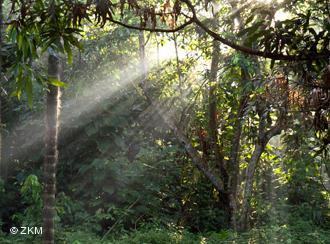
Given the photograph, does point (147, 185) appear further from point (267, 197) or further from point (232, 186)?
point (267, 197)

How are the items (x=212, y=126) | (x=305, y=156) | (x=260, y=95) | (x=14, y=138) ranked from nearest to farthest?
(x=260, y=95)
(x=305, y=156)
(x=212, y=126)
(x=14, y=138)

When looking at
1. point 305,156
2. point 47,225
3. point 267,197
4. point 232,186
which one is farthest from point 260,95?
point 267,197

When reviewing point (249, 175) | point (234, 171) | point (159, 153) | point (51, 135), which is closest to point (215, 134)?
point (234, 171)

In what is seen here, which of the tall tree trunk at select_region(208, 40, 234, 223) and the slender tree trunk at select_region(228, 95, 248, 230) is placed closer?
the tall tree trunk at select_region(208, 40, 234, 223)

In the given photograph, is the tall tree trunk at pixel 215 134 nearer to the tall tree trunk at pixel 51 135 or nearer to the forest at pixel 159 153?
the forest at pixel 159 153

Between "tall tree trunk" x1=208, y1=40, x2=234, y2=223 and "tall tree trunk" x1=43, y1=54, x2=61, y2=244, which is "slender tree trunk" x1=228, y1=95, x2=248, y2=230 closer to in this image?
"tall tree trunk" x1=208, y1=40, x2=234, y2=223

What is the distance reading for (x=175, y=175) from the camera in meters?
10.2

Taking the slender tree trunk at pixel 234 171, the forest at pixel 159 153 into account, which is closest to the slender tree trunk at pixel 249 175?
the forest at pixel 159 153

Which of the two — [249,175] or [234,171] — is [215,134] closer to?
[234,171]

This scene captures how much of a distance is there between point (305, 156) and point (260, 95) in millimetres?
3967

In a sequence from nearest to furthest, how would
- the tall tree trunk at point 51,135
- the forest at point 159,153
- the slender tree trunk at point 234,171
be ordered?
1. the tall tree trunk at point 51,135
2. the forest at point 159,153
3. the slender tree trunk at point 234,171

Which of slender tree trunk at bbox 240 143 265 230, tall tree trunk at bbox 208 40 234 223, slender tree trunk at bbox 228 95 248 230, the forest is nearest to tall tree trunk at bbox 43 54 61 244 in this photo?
the forest

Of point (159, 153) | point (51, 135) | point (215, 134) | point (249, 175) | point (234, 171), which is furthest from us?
point (159, 153)

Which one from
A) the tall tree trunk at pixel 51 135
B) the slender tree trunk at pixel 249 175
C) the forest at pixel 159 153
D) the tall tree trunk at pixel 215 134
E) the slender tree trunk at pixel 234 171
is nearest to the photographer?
the tall tree trunk at pixel 51 135
